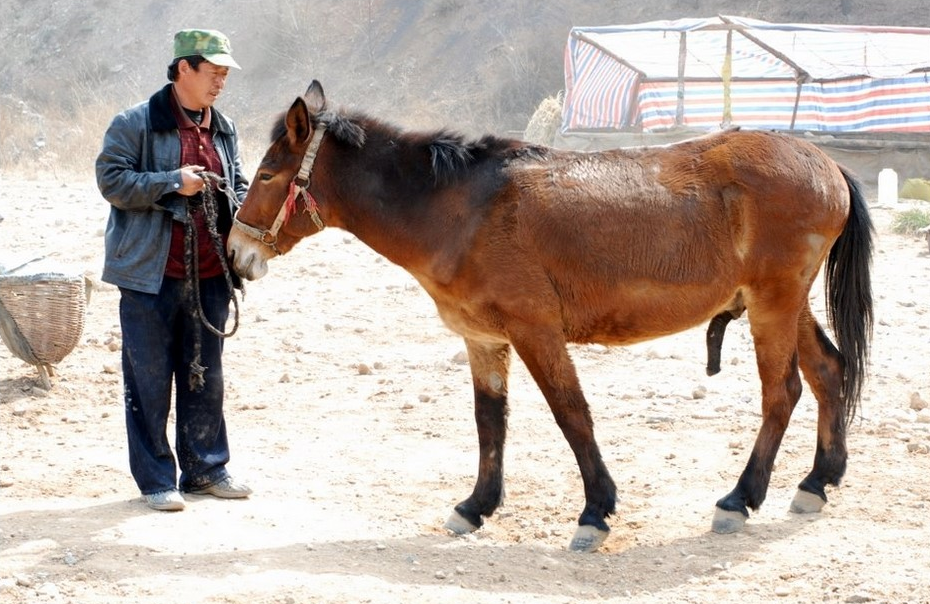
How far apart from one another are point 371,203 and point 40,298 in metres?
3.36

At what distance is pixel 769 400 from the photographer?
569 centimetres

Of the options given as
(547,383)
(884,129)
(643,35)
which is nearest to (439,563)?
(547,383)

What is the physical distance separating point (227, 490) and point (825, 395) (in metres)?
3.20

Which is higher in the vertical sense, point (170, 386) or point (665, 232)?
point (665, 232)

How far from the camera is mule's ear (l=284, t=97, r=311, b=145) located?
17.5ft

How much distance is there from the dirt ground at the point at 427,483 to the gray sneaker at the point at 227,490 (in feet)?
0.31

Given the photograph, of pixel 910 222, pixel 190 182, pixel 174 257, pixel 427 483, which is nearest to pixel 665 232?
pixel 427 483

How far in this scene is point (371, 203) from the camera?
5.56 meters

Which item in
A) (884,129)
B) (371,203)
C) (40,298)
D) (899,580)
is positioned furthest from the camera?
(884,129)

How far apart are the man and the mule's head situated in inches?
8.7

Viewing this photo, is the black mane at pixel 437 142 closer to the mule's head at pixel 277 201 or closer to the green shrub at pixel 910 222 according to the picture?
the mule's head at pixel 277 201

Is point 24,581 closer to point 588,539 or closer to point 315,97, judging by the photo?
point 588,539

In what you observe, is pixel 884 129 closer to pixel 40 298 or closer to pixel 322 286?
pixel 322 286

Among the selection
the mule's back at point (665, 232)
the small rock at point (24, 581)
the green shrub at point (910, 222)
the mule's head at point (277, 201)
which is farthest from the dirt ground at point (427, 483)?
the green shrub at point (910, 222)
